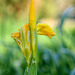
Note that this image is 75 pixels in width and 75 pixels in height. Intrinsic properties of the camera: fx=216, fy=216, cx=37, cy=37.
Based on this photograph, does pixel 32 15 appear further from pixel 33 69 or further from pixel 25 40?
pixel 33 69

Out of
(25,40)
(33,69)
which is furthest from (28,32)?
(33,69)

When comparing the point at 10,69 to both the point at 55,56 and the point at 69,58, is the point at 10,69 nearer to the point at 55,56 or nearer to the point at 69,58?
the point at 55,56

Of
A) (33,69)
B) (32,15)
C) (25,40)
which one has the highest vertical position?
(32,15)

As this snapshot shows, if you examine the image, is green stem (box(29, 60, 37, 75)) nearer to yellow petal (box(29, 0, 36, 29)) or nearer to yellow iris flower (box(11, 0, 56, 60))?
yellow iris flower (box(11, 0, 56, 60))

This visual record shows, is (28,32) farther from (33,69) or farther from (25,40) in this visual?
(33,69)

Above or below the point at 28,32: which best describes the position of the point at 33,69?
below

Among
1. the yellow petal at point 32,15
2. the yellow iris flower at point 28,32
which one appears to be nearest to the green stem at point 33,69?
the yellow iris flower at point 28,32

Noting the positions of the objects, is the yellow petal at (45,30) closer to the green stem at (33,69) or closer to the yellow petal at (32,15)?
the yellow petal at (32,15)

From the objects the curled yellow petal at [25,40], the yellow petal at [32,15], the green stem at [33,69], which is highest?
the yellow petal at [32,15]

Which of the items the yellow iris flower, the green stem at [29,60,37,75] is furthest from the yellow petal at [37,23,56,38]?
the green stem at [29,60,37,75]

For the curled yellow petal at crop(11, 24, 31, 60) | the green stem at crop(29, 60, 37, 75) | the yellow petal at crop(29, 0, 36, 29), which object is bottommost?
the green stem at crop(29, 60, 37, 75)

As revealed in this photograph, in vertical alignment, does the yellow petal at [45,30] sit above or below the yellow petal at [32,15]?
below
